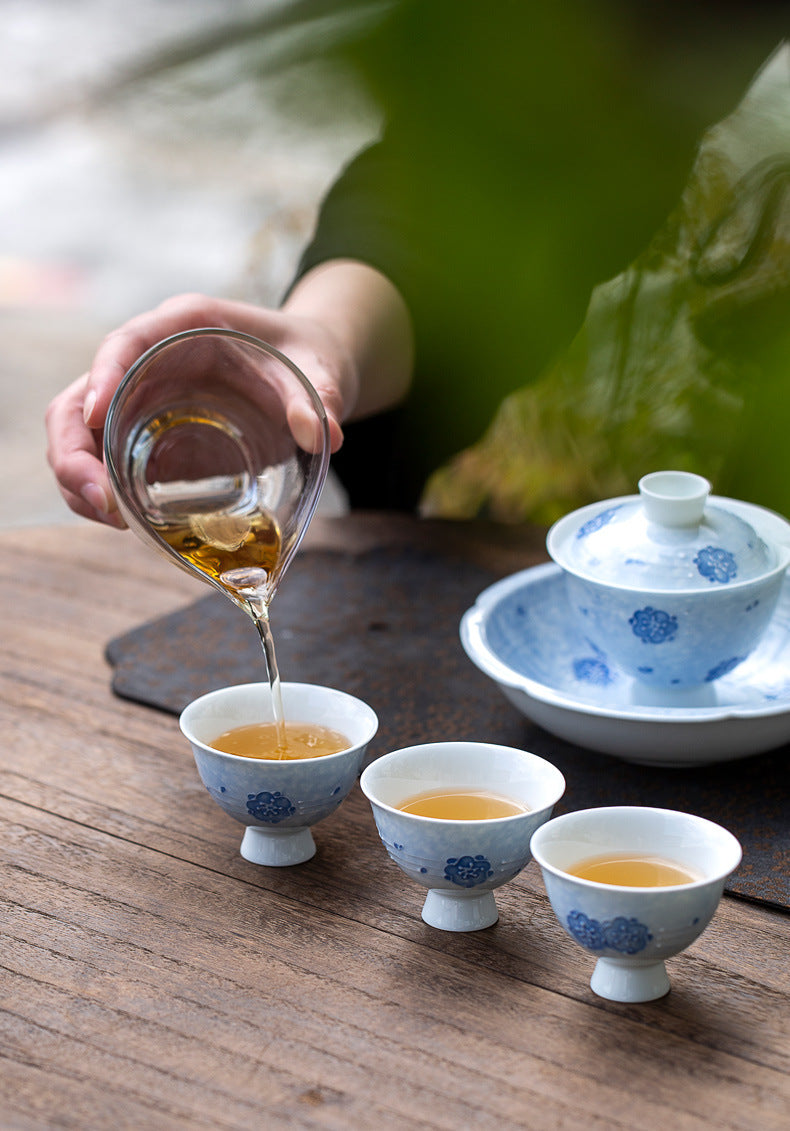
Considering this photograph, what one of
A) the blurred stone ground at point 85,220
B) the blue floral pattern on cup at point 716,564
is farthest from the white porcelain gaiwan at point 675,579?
the blurred stone ground at point 85,220

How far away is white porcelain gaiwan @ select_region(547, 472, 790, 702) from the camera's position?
85cm

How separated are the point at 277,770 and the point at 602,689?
13.5 inches

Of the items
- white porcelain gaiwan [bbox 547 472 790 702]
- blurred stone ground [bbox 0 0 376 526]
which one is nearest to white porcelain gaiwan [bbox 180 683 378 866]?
white porcelain gaiwan [bbox 547 472 790 702]

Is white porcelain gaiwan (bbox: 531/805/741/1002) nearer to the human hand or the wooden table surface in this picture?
the wooden table surface

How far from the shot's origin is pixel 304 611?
3.92 ft

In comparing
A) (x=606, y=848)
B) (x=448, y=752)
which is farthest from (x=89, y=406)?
(x=606, y=848)

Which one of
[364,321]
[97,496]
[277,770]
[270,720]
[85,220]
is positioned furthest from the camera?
[85,220]

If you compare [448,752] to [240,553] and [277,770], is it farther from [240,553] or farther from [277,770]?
[240,553]

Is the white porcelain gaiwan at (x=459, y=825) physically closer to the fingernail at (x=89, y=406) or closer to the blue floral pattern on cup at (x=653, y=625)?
the blue floral pattern on cup at (x=653, y=625)

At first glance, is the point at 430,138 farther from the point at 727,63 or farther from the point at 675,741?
the point at 675,741

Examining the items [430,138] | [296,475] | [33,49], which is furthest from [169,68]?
[33,49]

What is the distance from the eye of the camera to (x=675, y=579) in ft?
2.80

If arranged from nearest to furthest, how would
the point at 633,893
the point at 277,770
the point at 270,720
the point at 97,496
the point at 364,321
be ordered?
1. the point at 633,893
2. the point at 277,770
3. the point at 270,720
4. the point at 97,496
5. the point at 364,321

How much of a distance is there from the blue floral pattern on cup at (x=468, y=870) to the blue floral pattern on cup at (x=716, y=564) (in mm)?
292
